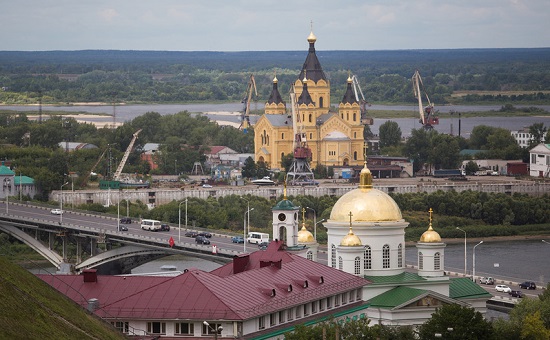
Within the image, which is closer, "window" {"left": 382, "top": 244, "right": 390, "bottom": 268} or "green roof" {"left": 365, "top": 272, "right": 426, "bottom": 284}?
"green roof" {"left": 365, "top": 272, "right": 426, "bottom": 284}

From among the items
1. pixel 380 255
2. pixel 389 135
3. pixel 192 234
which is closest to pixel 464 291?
pixel 380 255

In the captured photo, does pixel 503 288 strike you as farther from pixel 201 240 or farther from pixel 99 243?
pixel 99 243

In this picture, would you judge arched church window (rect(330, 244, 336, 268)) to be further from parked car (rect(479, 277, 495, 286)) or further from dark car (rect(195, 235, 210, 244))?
dark car (rect(195, 235, 210, 244))

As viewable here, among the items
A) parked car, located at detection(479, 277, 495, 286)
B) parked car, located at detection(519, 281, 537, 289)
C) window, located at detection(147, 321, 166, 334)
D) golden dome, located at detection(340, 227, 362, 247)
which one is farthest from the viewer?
parked car, located at detection(479, 277, 495, 286)

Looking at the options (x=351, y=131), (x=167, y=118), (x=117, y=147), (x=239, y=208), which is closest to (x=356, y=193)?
(x=239, y=208)

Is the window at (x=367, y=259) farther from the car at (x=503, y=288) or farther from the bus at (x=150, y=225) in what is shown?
the bus at (x=150, y=225)

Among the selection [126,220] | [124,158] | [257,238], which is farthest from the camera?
[124,158]

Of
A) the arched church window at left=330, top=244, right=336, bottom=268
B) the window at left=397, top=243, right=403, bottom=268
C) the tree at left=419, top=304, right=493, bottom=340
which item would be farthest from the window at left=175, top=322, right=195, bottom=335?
the window at left=397, top=243, right=403, bottom=268

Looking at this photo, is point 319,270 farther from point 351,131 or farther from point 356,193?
point 351,131
